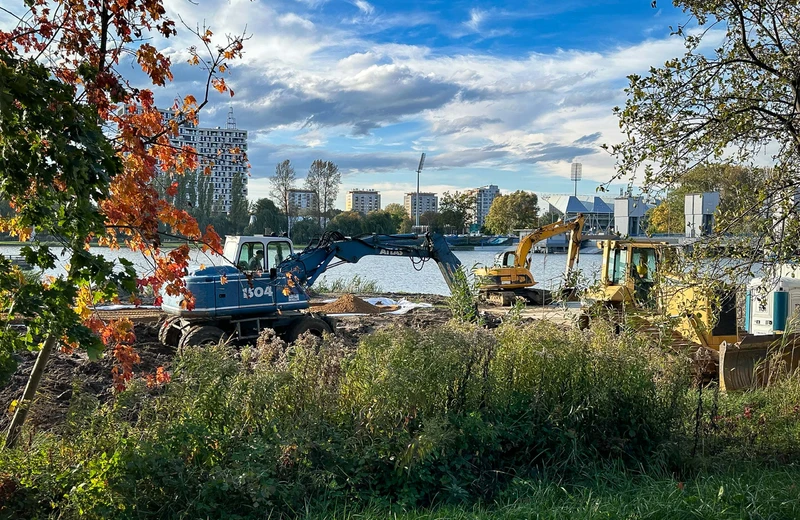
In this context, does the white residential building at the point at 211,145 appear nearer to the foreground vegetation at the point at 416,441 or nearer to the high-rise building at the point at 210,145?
the high-rise building at the point at 210,145

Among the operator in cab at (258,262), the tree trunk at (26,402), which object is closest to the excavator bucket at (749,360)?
the tree trunk at (26,402)

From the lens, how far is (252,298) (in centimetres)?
1316

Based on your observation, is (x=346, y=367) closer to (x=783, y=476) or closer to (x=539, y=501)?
(x=539, y=501)

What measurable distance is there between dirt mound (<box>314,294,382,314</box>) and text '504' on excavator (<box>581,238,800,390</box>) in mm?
9075

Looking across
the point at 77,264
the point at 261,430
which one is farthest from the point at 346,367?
the point at 77,264

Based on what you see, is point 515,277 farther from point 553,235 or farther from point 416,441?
point 416,441

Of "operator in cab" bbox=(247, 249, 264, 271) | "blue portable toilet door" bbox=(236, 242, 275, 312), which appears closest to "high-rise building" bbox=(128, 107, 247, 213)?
"blue portable toilet door" bbox=(236, 242, 275, 312)

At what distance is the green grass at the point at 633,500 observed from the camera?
191 inches

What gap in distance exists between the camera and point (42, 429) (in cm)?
655

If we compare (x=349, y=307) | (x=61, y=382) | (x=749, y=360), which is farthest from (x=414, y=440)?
(x=349, y=307)

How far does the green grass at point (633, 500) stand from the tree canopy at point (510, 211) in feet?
215

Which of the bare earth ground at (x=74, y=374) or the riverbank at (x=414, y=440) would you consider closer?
the riverbank at (x=414, y=440)

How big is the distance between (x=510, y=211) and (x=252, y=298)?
222 feet

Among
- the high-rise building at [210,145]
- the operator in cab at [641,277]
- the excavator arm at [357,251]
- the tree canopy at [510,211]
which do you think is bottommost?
the operator in cab at [641,277]
